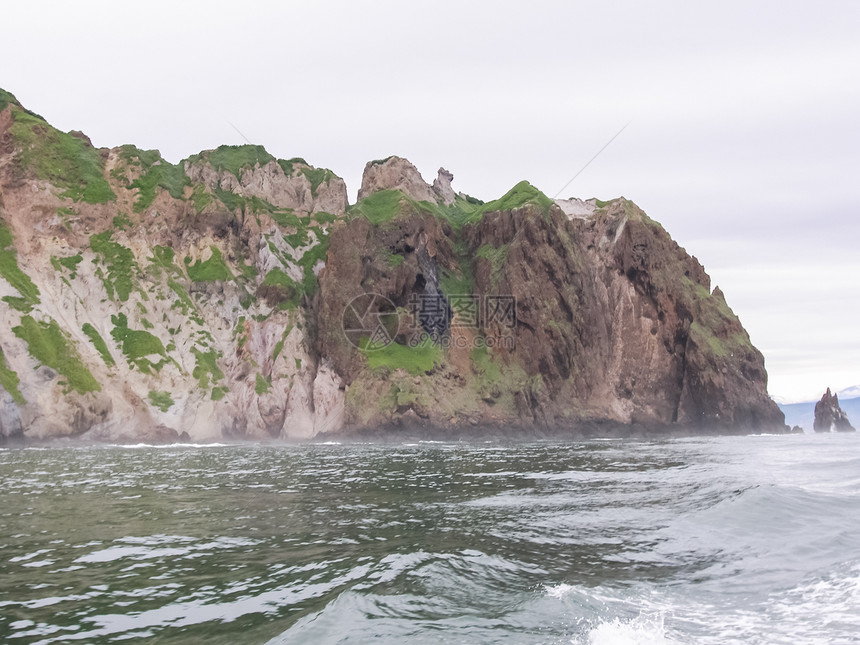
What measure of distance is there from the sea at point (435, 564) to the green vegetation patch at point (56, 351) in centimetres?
6530

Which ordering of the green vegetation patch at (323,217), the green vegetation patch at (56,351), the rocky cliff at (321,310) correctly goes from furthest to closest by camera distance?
the green vegetation patch at (323,217), the rocky cliff at (321,310), the green vegetation patch at (56,351)

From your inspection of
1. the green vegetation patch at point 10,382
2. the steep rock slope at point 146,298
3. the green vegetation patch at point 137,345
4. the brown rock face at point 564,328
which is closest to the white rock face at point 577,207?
the brown rock face at point 564,328

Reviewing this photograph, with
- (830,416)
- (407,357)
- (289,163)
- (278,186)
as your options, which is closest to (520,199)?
(407,357)

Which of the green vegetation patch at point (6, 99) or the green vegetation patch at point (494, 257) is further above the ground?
the green vegetation patch at point (6, 99)

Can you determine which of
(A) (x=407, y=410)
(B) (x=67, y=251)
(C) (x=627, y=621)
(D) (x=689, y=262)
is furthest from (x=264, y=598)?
(D) (x=689, y=262)

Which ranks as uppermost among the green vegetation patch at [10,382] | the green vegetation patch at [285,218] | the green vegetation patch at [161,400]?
the green vegetation patch at [285,218]

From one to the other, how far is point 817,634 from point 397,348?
102 metres

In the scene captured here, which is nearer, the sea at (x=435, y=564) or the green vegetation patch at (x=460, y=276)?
the sea at (x=435, y=564)

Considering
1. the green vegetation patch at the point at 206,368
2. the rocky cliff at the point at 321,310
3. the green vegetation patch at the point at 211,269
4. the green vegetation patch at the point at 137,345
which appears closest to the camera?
the rocky cliff at the point at 321,310

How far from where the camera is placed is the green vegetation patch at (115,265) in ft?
351

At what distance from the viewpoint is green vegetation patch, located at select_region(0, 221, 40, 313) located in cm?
9175

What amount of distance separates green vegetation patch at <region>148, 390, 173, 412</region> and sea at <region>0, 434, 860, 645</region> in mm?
A: 68662

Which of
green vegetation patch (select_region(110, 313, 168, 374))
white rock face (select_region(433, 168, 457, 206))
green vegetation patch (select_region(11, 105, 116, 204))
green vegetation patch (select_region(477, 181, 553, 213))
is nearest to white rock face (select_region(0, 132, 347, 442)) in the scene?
green vegetation patch (select_region(110, 313, 168, 374))

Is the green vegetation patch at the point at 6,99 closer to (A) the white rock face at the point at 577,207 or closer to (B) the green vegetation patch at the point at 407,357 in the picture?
(B) the green vegetation patch at the point at 407,357
